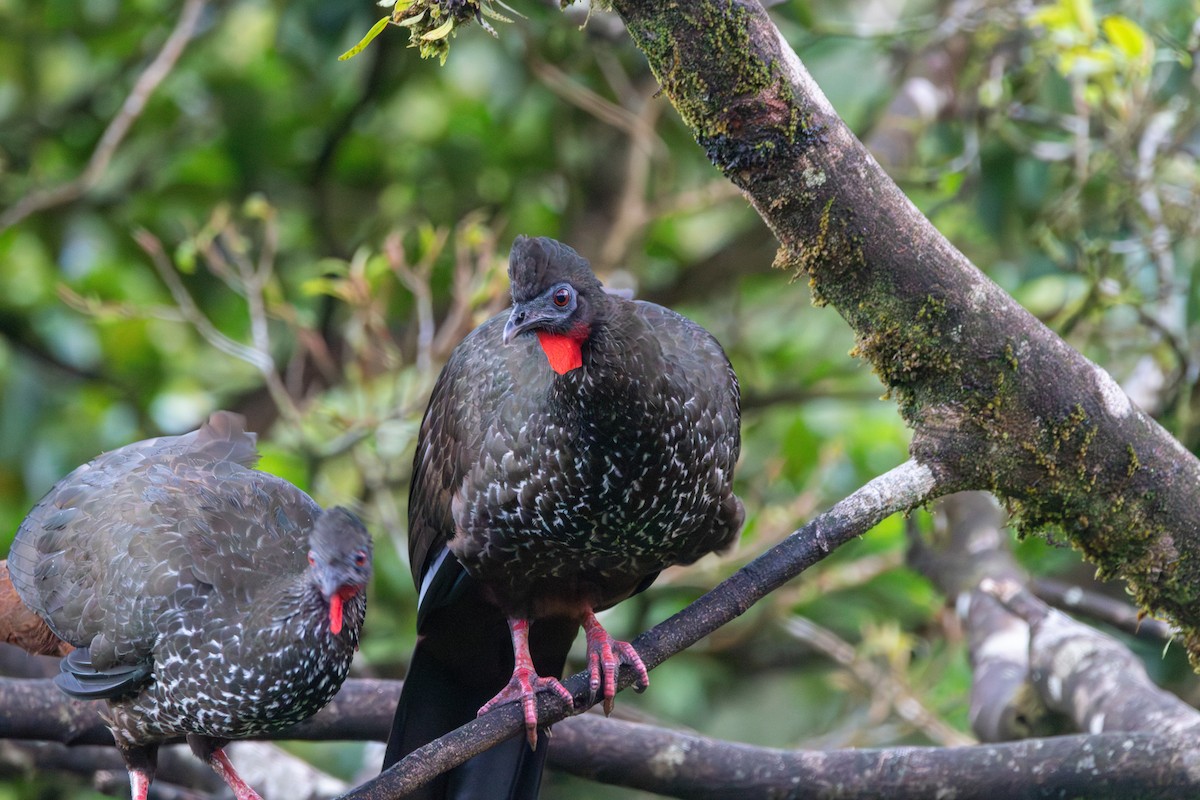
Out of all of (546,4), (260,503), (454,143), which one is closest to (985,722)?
(260,503)

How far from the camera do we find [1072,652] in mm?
3377

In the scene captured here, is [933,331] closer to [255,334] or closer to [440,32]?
[440,32]

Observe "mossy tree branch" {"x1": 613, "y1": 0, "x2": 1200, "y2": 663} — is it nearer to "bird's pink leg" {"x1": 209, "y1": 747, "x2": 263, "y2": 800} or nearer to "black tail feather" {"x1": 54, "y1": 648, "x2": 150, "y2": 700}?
"black tail feather" {"x1": 54, "y1": 648, "x2": 150, "y2": 700}

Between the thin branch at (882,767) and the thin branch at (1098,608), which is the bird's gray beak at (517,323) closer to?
the thin branch at (882,767)

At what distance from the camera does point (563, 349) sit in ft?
8.19

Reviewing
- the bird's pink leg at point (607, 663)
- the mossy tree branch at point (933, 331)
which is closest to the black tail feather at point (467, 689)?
the bird's pink leg at point (607, 663)

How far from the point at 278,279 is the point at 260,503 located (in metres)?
2.90

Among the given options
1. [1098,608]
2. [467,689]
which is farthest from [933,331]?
[1098,608]

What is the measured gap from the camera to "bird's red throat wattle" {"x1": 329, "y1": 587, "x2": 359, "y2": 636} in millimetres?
2523

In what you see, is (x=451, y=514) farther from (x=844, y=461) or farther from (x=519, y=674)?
(x=844, y=461)

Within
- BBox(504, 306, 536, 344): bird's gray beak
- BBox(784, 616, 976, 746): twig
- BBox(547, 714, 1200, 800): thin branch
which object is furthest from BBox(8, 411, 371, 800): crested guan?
BBox(784, 616, 976, 746): twig

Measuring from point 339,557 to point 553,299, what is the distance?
2.09 feet

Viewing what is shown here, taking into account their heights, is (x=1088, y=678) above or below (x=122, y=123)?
below

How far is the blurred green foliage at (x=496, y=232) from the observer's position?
182 inches
